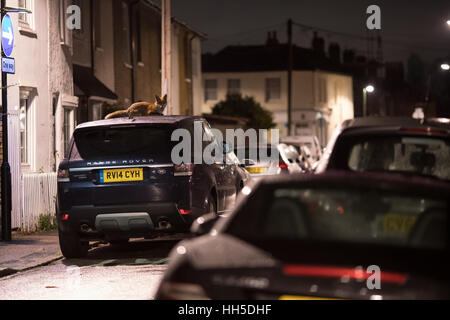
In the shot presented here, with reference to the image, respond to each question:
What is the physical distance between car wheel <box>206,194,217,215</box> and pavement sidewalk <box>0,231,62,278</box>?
227 cm

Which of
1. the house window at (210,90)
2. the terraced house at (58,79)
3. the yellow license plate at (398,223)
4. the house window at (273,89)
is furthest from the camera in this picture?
the house window at (210,90)

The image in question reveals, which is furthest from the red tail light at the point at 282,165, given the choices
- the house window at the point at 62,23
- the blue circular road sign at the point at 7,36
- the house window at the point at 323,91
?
the house window at the point at 323,91

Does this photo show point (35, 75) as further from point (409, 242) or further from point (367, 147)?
point (409, 242)

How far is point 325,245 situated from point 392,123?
438 centimetres

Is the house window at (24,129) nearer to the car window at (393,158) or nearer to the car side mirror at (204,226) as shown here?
Result: the car window at (393,158)

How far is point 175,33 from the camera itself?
133 ft

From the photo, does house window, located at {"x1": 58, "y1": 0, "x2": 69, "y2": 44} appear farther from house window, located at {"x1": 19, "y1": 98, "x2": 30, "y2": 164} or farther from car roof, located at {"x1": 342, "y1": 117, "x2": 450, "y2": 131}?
car roof, located at {"x1": 342, "y1": 117, "x2": 450, "y2": 131}

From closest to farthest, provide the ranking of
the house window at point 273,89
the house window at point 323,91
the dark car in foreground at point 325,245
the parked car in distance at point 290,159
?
the dark car in foreground at point 325,245 → the parked car in distance at point 290,159 → the house window at point 273,89 → the house window at point 323,91

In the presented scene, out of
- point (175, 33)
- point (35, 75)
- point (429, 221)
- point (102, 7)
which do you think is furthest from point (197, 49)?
point (429, 221)

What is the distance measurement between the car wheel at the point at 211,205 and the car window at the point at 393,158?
408 centimetres

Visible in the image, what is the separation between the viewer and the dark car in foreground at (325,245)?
4.58 metres

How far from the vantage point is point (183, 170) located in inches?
477

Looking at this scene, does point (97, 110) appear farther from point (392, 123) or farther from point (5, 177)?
point (392, 123)

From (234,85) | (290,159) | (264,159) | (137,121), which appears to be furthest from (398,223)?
(234,85)
